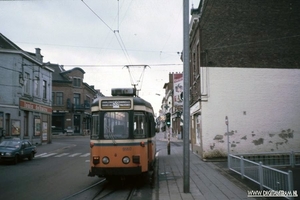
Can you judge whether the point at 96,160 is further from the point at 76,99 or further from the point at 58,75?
the point at 76,99

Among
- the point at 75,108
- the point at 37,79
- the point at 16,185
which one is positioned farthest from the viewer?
the point at 75,108

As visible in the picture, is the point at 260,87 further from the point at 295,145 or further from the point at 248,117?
the point at 295,145

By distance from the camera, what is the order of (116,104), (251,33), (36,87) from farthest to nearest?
(36,87) < (251,33) < (116,104)

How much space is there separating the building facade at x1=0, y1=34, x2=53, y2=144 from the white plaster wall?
18456 millimetres

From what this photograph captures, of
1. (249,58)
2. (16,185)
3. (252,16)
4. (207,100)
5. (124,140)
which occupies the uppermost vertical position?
(252,16)

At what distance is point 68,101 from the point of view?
56.8 metres

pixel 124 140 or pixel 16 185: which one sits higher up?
pixel 124 140

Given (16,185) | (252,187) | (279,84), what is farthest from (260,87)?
(16,185)

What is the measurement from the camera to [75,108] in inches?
2275

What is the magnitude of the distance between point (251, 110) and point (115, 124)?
33.8ft

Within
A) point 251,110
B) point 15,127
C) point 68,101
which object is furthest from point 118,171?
point 68,101

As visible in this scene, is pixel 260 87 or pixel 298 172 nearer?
pixel 298 172

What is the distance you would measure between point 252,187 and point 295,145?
367 inches

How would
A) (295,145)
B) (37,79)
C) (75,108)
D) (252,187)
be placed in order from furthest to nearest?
(75,108) < (37,79) < (295,145) < (252,187)
